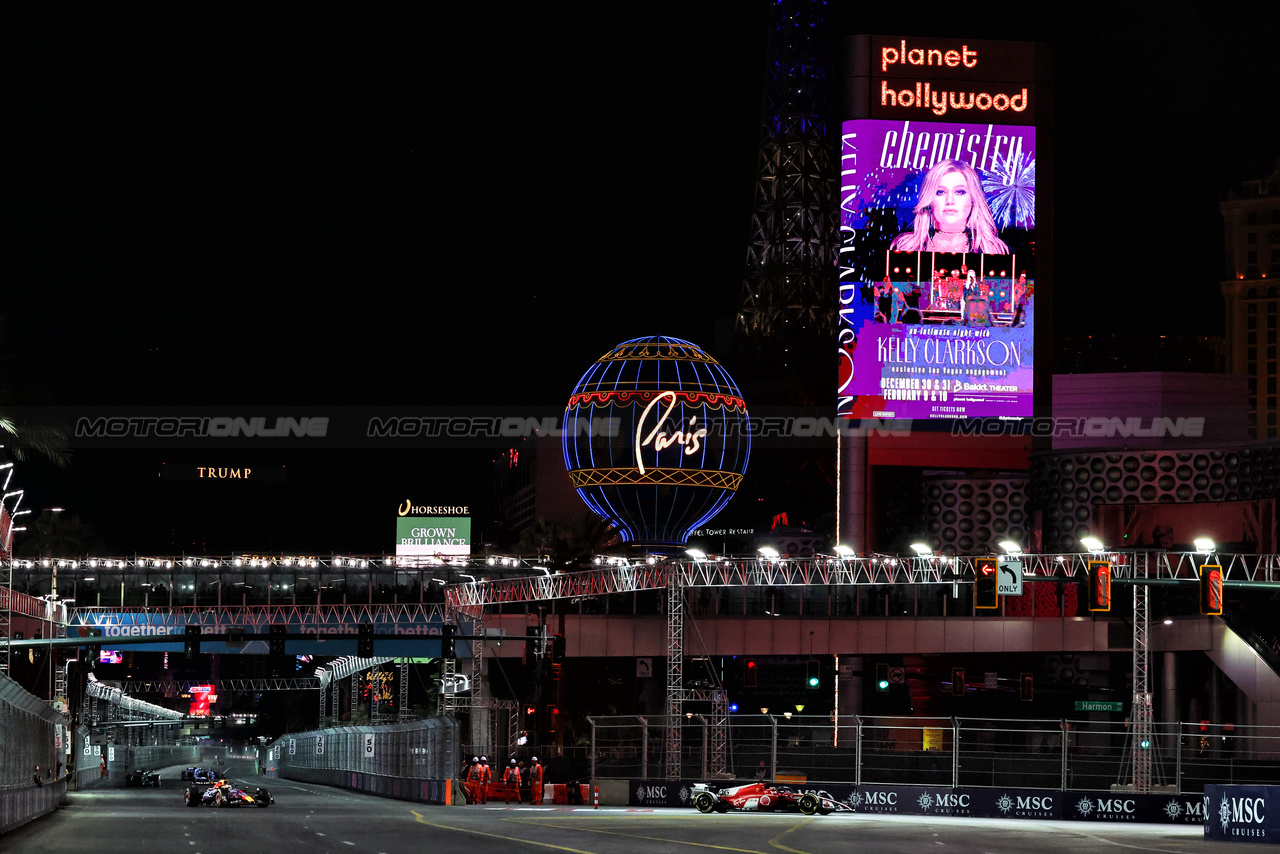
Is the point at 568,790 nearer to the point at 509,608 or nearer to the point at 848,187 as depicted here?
the point at 509,608

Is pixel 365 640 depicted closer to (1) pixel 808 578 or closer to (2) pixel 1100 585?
(2) pixel 1100 585

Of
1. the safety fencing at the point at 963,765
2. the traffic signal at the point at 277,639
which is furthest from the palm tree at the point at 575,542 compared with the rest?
the traffic signal at the point at 277,639

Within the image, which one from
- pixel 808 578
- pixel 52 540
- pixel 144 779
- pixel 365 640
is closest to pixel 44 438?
pixel 365 640

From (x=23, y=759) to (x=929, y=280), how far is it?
64.1 m

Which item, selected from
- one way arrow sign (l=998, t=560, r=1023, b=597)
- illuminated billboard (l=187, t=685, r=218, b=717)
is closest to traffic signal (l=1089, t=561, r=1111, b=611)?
one way arrow sign (l=998, t=560, r=1023, b=597)

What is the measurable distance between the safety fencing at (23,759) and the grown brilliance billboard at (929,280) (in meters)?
53.4

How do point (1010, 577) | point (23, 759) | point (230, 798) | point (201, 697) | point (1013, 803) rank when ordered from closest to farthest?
point (1010, 577)
point (1013, 803)
point (23, 759)
point (230, 798)
point (201, 697)

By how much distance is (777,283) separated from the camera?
140 metres

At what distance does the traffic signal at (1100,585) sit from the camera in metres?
44.2

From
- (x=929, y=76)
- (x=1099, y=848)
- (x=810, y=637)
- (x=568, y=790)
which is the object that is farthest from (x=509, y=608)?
(x=1099, y=848)

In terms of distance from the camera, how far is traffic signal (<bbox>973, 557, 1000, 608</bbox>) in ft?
146

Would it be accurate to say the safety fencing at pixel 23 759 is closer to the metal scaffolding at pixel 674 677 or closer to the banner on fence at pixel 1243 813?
the metal scaffolding at pixel 674 677

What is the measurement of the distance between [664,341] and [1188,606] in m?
36.3

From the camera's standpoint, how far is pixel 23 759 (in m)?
53.3
